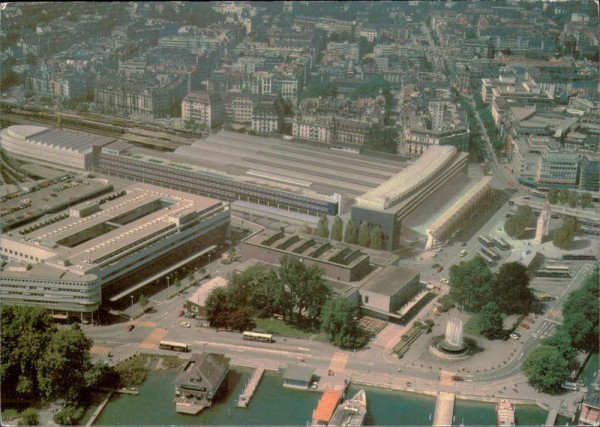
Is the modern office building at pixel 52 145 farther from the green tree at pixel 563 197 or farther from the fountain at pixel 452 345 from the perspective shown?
the green tree at pixel 563 197

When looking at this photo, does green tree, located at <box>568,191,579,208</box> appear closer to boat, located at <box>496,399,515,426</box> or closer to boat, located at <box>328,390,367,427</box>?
boat, located at <box>496,399,515,426</box>

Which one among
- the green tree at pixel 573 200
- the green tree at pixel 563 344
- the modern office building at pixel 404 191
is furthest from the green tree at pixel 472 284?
the green tree at pixel 573 200

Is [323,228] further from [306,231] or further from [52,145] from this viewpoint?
[52,145]

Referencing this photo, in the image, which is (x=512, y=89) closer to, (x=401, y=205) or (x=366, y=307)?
(x=401, y=205)

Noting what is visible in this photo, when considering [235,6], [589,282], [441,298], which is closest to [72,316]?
[441,298]

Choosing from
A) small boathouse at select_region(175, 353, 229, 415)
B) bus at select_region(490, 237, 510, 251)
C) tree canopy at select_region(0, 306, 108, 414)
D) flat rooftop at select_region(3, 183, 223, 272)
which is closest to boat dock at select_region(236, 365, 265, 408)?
small boathouse at select_region(175, 353, 229, 415)

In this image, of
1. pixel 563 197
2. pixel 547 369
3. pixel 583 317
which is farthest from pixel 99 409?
pixel 563 197
